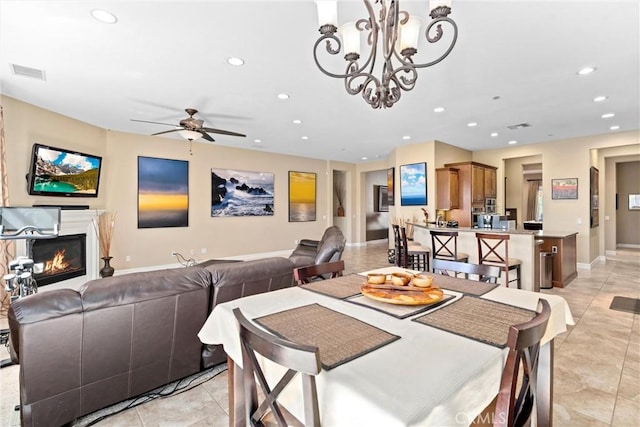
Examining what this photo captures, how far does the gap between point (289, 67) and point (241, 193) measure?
4.86m

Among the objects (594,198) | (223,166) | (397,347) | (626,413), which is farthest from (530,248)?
(223,166)

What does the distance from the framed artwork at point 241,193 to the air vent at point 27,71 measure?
387 centimetres

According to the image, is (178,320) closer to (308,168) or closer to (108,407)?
(108,407)

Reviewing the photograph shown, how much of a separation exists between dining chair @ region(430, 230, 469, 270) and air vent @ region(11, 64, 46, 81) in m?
5.23

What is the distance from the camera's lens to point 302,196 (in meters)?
8.84

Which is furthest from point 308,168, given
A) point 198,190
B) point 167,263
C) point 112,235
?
point 112,235

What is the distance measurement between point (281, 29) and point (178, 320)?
241cm

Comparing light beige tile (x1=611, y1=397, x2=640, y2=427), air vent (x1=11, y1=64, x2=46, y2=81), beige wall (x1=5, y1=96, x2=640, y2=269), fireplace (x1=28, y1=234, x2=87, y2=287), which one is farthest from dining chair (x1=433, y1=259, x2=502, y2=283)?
fireplace (x1=28, y1=234, x2=87, y2=287)

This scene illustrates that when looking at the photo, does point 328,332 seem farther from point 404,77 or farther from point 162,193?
point 162,193

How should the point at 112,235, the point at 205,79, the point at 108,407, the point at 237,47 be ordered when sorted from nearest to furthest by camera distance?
1. the point at 108,407
2. the point at 237,47
3. the point at 205,79
4. the point at 112,235

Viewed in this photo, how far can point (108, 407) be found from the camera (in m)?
2.01

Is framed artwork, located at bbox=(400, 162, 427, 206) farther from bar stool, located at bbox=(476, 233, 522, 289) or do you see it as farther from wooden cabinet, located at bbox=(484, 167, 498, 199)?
bar stool, located at bbox=(476, 233, 522, 289)

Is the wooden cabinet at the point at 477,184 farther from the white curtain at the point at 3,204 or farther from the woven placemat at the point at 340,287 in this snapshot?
the white curtain at the point at 3,204

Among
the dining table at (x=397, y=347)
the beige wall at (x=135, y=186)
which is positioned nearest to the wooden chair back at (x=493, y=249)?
the dining table at (x=397, y=347)
